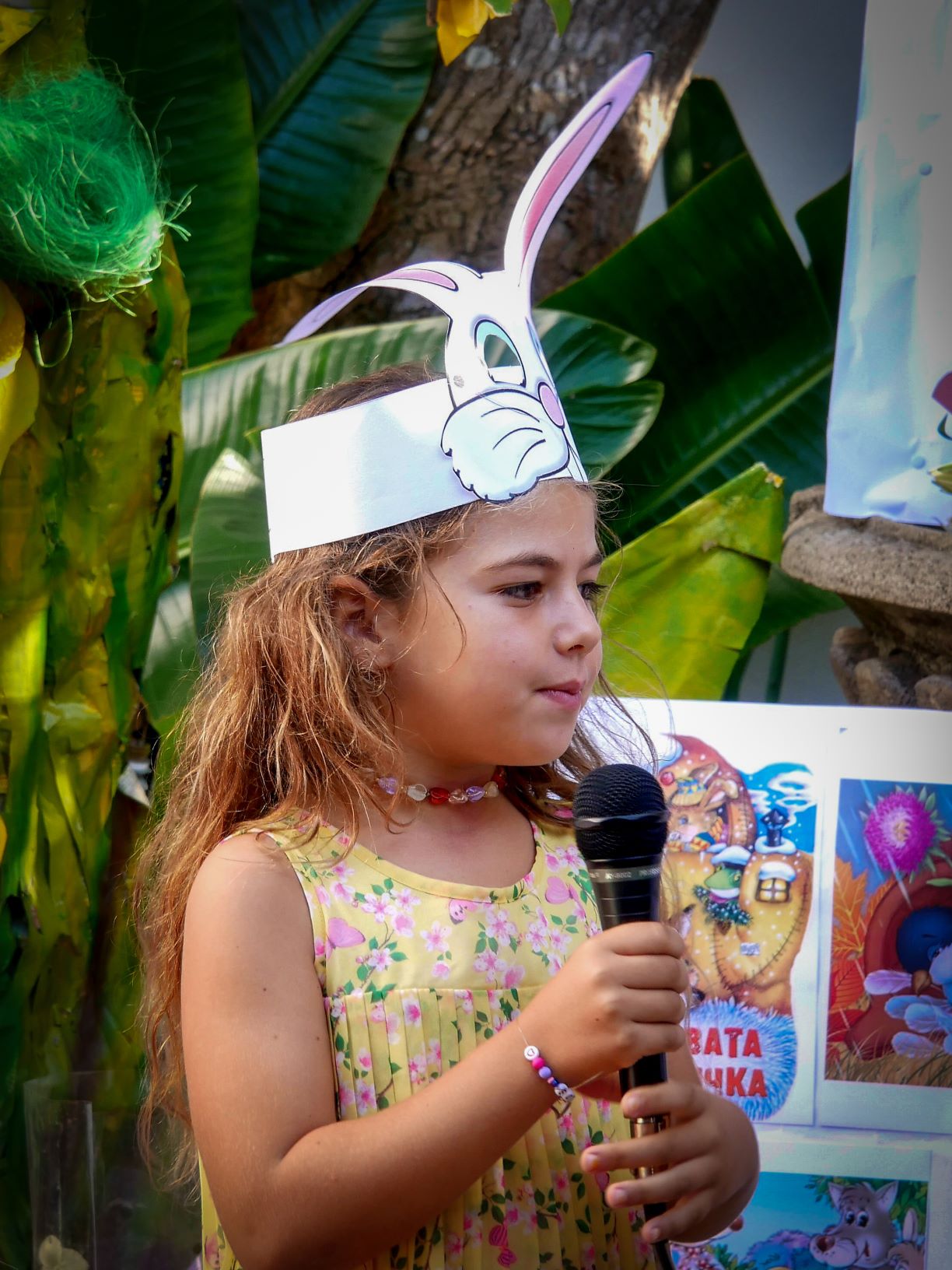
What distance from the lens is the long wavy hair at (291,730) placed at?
111 centimetres

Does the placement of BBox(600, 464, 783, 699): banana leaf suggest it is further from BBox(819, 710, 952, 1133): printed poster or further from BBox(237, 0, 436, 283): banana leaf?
BBox(237, 0, 436, 283): banana leaf

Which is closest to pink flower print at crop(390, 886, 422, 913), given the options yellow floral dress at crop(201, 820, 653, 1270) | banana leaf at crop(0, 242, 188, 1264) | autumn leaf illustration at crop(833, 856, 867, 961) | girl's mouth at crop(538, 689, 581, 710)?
yellow floral dress at crop(201, 820, 653, 1270)

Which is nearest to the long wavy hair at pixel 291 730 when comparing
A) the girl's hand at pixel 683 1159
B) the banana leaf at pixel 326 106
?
the girl's hand at pixel 683 1159

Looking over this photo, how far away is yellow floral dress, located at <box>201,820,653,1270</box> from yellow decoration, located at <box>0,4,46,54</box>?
122cm

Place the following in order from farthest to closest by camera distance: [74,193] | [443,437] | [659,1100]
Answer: [74,193] < [443,437] < [659,1100]

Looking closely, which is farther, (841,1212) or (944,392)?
(944,392)

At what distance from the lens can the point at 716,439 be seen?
220 cm

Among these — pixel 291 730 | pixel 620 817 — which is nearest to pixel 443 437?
pixel 291 730

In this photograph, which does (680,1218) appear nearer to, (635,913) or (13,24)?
(635,913)

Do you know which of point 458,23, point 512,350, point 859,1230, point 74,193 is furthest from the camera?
point 458,23

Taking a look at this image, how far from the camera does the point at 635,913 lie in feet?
2.88

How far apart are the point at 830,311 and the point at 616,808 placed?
1576mm

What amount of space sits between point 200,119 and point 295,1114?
167 centimetres

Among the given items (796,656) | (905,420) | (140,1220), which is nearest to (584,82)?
(905,420)
